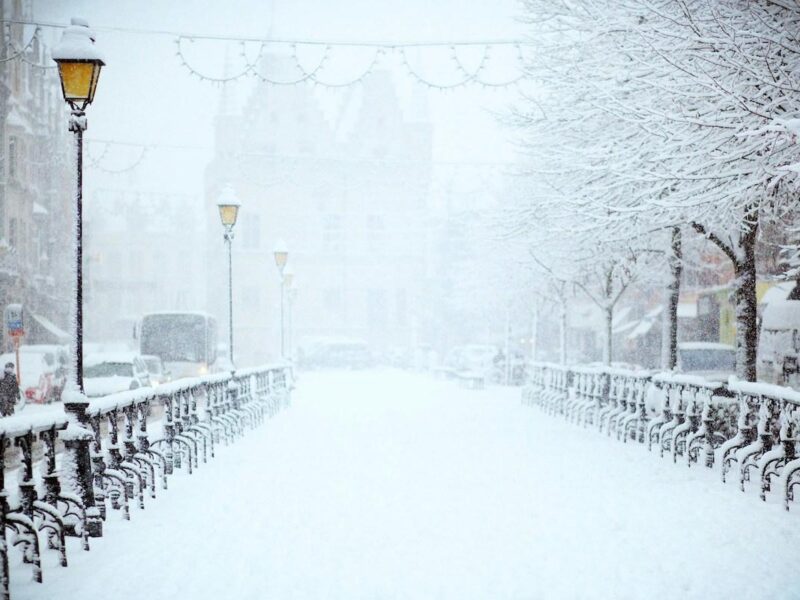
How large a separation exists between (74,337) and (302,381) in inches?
1506

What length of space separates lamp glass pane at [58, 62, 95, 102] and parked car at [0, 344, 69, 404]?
21023mm

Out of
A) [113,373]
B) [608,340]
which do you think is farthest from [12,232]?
[608,340]

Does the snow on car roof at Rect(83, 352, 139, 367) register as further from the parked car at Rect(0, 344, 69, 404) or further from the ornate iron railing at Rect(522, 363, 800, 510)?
the ornate iron railing at Rect(522, 363, 800, 510)

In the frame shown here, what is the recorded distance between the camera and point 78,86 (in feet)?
30.8

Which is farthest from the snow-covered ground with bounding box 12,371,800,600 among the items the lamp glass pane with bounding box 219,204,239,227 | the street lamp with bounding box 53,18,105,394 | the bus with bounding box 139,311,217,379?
the bus with bounding box 139,311,217,379

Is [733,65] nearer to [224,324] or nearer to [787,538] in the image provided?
[787,538]

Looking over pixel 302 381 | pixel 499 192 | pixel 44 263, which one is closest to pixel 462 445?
pixel 499 192

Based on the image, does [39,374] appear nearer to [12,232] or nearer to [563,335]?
[563,335]

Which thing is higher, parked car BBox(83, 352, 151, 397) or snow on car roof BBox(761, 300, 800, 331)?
snow on car roof BBox(761, 300, 800, 331)

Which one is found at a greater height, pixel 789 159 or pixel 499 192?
pixel 499 192

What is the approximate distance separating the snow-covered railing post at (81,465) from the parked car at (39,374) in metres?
21.4

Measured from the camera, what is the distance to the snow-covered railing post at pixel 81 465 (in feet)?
27.6

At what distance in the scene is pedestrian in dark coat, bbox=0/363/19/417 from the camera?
23878 mm

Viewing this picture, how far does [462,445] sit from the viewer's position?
16250 mm
